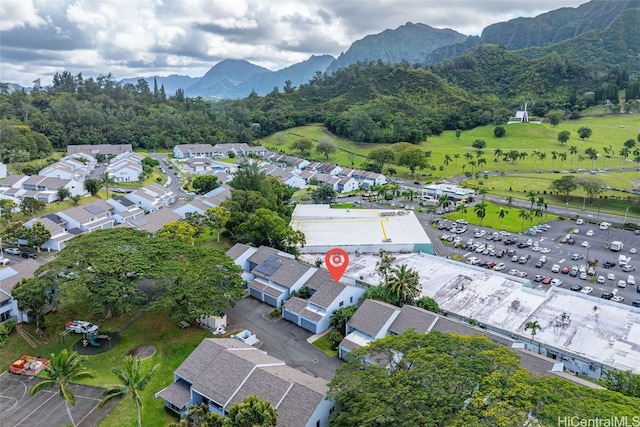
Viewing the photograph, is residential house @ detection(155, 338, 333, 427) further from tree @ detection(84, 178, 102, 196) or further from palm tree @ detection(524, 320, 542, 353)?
tree @ detection(84, 178, 102, 196)

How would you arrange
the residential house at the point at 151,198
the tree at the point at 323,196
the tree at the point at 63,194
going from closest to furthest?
1. the tree at the point at 63,194
2. the residential house at the point at 151,198
3. the tree at the point at 323,196

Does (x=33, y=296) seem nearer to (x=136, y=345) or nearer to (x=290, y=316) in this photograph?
(x=136, y=345)

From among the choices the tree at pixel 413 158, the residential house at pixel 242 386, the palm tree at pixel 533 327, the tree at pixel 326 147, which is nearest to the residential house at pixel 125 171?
the tree at pixel 326 147

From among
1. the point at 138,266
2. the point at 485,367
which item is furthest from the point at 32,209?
the point at 485,367

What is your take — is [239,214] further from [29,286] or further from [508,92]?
[508,92]

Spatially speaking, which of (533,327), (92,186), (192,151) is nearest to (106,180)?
(92,186)

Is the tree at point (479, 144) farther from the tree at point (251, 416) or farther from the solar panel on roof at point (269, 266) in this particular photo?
the tree at point (251, 416)

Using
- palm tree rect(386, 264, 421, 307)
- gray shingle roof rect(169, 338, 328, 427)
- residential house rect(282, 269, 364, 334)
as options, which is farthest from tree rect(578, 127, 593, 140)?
gray shingle roof rect(169, 338, 328, 427)
